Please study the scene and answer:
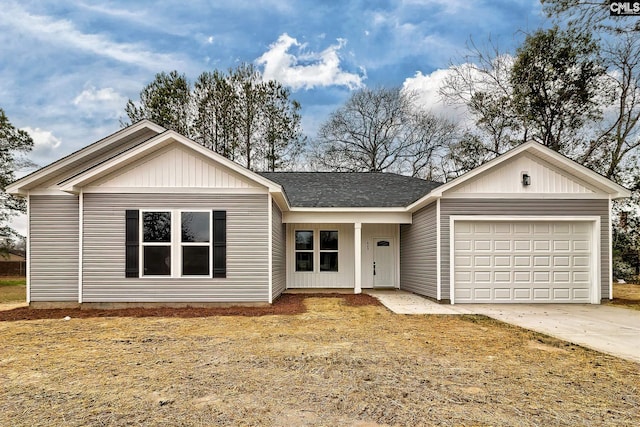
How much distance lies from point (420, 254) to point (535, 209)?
3317 mm

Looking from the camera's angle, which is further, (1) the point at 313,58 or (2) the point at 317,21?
(1) the point at 313,58

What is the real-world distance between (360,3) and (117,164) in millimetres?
10054

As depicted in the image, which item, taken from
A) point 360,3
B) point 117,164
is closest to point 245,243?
point 117,164

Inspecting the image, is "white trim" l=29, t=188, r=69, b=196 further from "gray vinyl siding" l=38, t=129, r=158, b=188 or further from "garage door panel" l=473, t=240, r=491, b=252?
"garage door panel" l=473, t=240, r=491, b=252

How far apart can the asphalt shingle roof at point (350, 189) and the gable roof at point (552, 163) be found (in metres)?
2.51

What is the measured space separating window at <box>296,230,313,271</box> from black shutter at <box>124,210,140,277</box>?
6009 millimetres

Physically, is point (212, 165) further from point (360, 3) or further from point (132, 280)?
point (360, 3)

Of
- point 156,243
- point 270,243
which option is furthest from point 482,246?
point 156,243

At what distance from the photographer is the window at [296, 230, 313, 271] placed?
14.6 metres

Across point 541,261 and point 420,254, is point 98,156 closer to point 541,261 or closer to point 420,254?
point 420,254

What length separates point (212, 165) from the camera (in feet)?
32.7

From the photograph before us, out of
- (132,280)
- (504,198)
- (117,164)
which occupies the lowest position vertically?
(132,280)

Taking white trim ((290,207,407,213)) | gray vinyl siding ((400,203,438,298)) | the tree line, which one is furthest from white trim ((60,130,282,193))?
the tree line

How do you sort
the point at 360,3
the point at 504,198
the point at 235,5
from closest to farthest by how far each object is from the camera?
the point at 504,198
the point at 235,5
the point at 360,3
